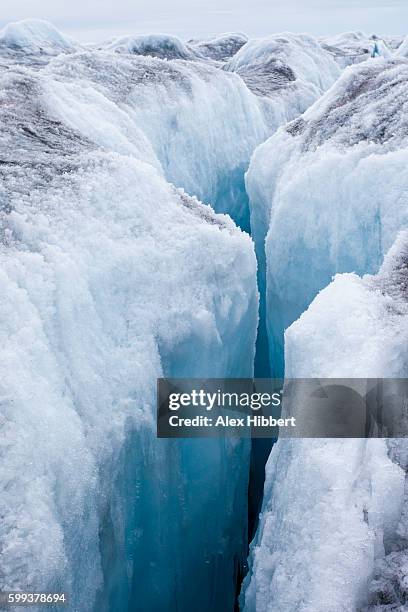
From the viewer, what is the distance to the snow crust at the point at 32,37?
18750 mm

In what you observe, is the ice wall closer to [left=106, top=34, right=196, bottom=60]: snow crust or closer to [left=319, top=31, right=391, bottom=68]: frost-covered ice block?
[left=106, top=34, right=196, bottom=60]: snow crust

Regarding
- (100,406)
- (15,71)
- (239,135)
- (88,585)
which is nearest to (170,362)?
(100,406)

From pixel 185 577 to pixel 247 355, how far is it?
5.57 ft

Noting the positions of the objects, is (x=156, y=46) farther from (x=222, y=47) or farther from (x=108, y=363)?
(x=108, y=363)

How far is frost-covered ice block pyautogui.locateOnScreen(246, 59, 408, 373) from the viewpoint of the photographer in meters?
4.34

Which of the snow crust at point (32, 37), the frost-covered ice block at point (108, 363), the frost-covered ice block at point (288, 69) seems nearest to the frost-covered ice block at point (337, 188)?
the frost-covered ice block at point (108, 363)

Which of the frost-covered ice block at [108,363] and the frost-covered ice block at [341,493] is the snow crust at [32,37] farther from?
the frost-covered ice block at [341,493]

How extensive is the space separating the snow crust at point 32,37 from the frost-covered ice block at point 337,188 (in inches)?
628

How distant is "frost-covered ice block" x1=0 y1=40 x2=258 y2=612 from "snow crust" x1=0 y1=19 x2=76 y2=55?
54.2ft

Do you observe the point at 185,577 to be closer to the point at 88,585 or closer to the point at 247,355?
the point at 88,585

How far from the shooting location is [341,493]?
2127mm

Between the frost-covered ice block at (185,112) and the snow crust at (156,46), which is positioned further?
the snow crust at (156,46)

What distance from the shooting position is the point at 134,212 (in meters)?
3.34

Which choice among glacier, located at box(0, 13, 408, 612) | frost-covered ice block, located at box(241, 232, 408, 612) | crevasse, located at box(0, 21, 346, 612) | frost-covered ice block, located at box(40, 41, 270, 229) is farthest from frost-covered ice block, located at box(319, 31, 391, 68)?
frost-covered ice block, located at box(241, 232, 408, 612)
